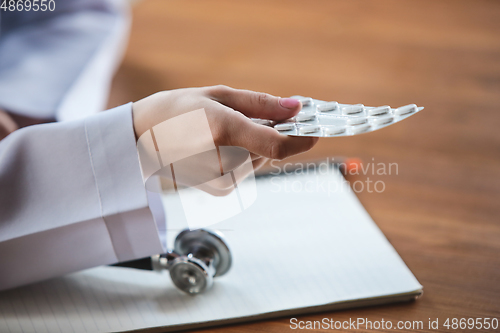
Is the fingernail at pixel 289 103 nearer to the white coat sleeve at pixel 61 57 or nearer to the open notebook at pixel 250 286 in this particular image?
the open notebook at pixel 250 286

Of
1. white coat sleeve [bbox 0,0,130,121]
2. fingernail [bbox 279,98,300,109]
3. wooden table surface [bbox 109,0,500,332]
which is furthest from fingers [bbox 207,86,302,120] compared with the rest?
white coat sleeve [bbox 0,0,130,121]

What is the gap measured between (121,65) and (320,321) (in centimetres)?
53

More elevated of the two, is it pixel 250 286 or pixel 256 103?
pixel 256 103

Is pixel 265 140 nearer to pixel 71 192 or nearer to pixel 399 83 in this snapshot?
pixel 71 192

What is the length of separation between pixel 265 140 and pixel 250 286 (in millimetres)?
133

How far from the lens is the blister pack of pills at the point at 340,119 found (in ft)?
0.79

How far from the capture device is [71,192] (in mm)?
299

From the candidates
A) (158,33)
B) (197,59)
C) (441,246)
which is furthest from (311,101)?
(158,33)

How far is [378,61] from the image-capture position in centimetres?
70

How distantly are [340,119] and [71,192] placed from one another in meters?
0.19

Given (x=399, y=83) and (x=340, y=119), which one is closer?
(x=340, y=119)

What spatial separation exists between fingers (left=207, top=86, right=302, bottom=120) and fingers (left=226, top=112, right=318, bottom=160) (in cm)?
2

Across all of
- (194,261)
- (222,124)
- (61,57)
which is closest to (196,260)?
(194,261)

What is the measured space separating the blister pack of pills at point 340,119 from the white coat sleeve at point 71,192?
0.34 feet
